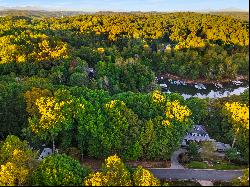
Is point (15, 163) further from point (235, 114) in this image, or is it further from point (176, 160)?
point (235, 114)

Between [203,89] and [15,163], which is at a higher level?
[15,163]

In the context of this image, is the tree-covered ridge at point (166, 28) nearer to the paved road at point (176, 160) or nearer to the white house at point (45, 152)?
the paved road at point (176, 160)

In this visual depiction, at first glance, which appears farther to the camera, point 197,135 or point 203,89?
point 203,89

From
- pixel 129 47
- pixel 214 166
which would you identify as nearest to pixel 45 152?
pixel 214 166

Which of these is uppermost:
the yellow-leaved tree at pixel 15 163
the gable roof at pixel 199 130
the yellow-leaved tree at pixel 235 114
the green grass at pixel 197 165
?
the yellow-leaved tree at pixel 235 114

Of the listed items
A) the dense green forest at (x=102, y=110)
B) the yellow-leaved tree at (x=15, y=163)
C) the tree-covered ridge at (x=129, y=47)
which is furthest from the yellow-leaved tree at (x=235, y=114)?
the yellow-leaved tree at (x=15, y=163)

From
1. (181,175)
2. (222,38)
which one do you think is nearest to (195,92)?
(222,38)
